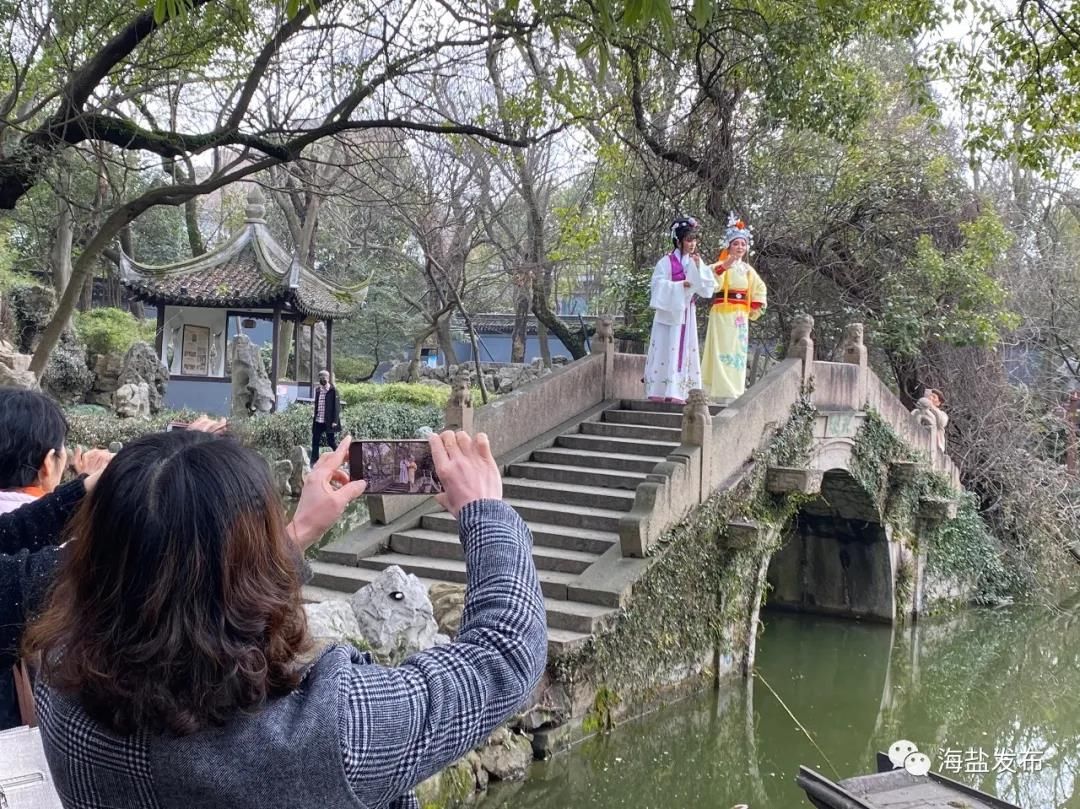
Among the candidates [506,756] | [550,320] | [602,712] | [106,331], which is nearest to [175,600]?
[506,756]

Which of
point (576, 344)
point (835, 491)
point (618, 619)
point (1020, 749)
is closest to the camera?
point (618, 619)

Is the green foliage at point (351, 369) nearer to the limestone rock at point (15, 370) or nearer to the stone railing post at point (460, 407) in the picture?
the limestone rock at point (15, 370)

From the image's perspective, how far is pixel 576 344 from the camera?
46.7 ft

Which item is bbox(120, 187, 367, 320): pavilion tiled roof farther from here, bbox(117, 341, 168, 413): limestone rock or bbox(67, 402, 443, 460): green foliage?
bbox(67, 402, 443, 460): green foliage

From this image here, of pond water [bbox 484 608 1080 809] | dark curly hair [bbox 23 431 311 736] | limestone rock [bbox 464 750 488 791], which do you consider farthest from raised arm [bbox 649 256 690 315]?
dark curly hair [bbox 23 431 311 736]

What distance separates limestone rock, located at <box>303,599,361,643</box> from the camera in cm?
531

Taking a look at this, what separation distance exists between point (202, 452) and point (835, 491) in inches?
436

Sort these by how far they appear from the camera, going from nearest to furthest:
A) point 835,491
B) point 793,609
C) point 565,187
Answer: point 835,491, point 793,609, point 565,187

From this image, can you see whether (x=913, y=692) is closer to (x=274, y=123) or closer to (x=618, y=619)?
(x=618, y=619)

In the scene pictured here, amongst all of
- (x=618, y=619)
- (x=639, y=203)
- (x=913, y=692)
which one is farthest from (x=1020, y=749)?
(x=639, y=203)

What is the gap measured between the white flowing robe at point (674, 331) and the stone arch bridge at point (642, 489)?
0.39 m

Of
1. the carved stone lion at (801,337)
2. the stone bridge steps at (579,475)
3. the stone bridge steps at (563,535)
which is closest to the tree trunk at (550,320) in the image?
the carved stone lion at (801,337)

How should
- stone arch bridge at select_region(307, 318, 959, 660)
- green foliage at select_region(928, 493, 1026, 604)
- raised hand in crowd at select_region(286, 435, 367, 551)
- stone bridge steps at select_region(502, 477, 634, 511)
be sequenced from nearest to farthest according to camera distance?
1. raised hand in crowd at select_region(286, 435, 367, 551)
2. stone arch bridge at select_region(307, 318, 959, 660)
3. stone bridge steps at select_region(502, 477, 634, 511)
4. green foliage at select_region(928, 493, 1026, 604)

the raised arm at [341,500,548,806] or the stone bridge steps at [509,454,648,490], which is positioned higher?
the raised arm at [341,500,548,806]
